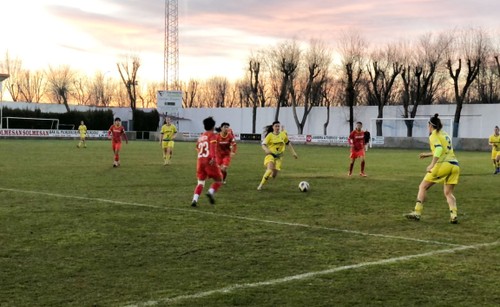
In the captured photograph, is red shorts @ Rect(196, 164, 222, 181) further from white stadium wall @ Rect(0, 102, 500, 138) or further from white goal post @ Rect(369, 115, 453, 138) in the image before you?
white stadium wall @ Rect(0, 102, 500, 138)

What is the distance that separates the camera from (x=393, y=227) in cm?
1006

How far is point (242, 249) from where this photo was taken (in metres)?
7.99

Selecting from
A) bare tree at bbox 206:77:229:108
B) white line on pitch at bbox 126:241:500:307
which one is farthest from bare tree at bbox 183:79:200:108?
white line on pitch at bbox 126:241:500:307

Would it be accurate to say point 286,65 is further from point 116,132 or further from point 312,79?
point 116,132

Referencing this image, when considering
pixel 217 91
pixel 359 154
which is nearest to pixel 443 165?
pixel 359 154

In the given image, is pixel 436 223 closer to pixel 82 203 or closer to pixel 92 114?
pixel 82 203

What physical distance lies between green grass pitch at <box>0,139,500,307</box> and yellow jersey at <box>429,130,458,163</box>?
4.10 feet

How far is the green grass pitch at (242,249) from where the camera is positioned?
228 inches

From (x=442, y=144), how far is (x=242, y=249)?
4.78 meters

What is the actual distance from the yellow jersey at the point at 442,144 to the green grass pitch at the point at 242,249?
49.2 inches

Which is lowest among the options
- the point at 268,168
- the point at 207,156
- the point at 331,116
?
the point at 268,168

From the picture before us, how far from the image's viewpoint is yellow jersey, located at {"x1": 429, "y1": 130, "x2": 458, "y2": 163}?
10.4m

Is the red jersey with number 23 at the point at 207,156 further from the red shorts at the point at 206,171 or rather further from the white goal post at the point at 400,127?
the white goal post at the point at 400,127

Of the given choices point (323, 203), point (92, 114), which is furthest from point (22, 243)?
point (92, 114)
